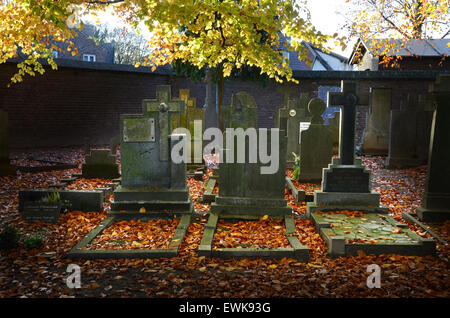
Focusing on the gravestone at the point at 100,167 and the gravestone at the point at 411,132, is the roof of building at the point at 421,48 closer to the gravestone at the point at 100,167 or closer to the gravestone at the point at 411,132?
the gravestone at the point at 411,132

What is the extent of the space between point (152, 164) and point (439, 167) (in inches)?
198

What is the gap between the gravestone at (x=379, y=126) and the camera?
14.4m

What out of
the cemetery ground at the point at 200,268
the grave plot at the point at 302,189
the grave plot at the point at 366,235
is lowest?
the cemetery ground at the point at 200,268

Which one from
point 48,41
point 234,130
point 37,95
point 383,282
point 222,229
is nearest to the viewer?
point 383,282

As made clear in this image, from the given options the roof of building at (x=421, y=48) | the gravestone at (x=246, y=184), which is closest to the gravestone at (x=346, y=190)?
the gravestone at (x=246, y=184)

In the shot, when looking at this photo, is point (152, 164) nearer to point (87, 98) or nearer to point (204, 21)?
point (204, 21)

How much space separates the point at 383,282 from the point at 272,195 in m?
2.67

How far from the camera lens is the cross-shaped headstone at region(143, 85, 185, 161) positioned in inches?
263

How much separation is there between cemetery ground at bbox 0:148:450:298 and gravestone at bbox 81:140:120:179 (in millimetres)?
2783

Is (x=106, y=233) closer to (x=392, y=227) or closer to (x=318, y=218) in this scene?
(x=318, y=218)

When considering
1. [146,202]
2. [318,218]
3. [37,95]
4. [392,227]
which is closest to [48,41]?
[37,95]

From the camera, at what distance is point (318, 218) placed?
6125mm

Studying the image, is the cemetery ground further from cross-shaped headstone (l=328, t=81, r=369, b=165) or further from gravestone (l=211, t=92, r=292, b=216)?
cross-shaped headstone (l=328, t=81, r=369, b=165)

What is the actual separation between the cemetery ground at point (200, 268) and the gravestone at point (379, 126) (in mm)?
8301
